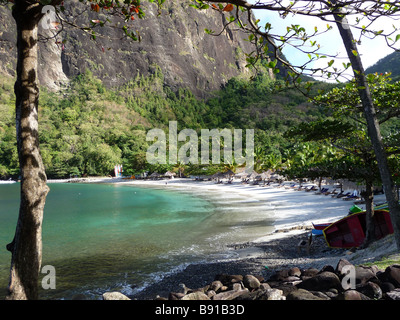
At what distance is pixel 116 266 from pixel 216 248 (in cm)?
445

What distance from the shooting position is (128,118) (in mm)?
121625

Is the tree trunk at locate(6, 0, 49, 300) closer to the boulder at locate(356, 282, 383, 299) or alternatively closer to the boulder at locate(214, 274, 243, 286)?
the boulder at locate(214, 274, 243, 286)

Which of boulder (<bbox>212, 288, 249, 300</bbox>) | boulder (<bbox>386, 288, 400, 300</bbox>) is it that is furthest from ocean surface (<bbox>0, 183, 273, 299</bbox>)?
boulder (<bbox>386, 288, 400, 300</bbox>)

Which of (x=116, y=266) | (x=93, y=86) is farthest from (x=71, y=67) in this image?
(x=116, y=266)

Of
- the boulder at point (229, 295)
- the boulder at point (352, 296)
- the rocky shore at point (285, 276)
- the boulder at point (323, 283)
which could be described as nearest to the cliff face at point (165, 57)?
the rocky shore at point (285, 276)

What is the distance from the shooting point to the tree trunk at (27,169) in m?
2.78

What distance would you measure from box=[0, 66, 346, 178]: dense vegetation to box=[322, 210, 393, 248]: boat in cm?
4039

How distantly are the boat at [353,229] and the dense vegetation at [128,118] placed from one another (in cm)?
4039

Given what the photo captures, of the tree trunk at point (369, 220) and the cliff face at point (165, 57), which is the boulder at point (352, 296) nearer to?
the tree trunk at point (369, 220)

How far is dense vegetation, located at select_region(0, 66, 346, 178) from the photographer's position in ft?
266
